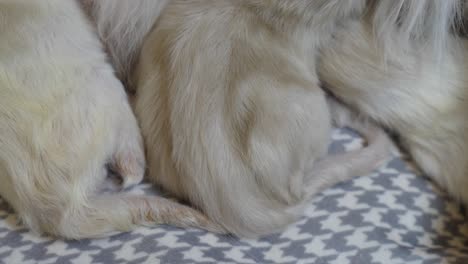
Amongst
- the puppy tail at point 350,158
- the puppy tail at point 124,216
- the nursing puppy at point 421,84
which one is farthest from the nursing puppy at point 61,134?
the nursing puppy at point 421,84

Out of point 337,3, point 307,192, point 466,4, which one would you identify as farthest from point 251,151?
point 466,4

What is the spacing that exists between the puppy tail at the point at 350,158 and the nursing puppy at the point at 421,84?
0.05 metres

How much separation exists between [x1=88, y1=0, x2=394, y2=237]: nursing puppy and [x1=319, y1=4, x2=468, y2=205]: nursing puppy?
4 cm

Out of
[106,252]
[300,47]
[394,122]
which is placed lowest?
[106,252]

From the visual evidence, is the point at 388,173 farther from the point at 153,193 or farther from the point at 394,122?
the point at 153,193

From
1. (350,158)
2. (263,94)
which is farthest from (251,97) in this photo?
(350,158)

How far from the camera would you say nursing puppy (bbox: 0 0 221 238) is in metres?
0.93

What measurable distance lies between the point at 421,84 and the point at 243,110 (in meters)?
0.26

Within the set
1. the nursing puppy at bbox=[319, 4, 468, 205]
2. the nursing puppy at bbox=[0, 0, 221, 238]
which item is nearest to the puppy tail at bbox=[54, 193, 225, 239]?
the nursing puppy at bbox=[0, 0, 221, 238]

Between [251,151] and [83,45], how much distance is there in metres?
0.29

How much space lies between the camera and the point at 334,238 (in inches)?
38.4

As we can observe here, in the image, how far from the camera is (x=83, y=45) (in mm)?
1000

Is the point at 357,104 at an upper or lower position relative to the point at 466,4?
lower

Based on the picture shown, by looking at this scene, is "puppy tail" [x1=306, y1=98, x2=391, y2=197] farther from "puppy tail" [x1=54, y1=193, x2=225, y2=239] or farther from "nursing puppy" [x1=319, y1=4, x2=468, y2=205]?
"puppy tail" [x1=54, y1=193, x2=225, y2=239]
